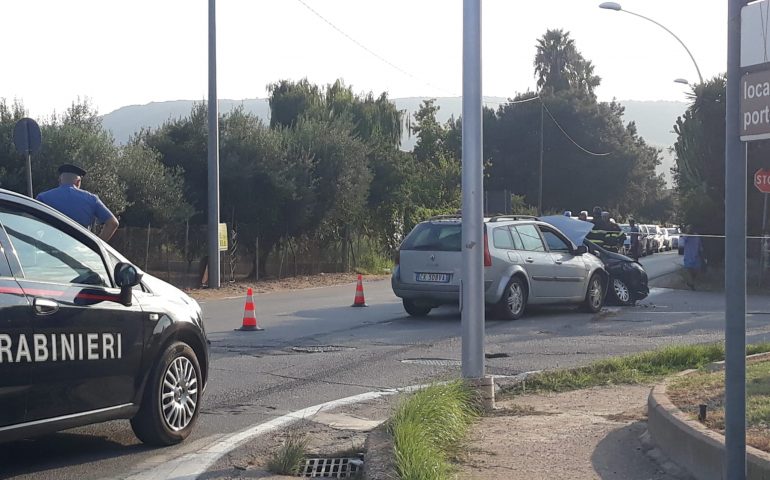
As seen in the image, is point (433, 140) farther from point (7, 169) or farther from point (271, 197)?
point (7, 169)

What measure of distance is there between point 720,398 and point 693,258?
717 inches

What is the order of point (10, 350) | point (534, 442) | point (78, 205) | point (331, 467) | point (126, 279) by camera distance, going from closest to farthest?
point (10, 350) < point (331, 467) < point (126, 279) < point (534, 442) < point (78, 205)

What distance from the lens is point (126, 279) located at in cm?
651

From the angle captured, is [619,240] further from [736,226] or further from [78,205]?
[736,226]

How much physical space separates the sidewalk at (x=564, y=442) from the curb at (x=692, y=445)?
117 mm

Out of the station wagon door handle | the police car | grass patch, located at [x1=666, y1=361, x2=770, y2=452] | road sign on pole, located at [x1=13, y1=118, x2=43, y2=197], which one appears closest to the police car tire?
the police car

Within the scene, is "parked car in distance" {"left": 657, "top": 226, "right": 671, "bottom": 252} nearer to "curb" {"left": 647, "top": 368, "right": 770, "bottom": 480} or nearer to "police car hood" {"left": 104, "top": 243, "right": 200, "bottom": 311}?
"curb" {"left": 647, "top": 368, "right": 770, "bottom": 480}

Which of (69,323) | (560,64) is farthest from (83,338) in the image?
(560,64)

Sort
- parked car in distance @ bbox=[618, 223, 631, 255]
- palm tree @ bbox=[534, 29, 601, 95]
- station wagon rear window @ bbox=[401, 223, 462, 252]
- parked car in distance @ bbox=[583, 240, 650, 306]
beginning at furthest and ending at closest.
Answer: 1. palm tree @ bbox=[534, 29, 601, 95]
2. parked car in distance @ bbox=[618, 223, 631, 255]
3. parked car in distance @ bbox=[583, 240, 650, 306]
4. station wagon rear window @ bbox=[401, 223, 462, 252]

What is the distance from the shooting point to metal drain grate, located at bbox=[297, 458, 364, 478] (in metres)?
6.22

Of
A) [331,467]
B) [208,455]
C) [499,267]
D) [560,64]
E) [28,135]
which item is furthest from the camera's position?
[560,64]

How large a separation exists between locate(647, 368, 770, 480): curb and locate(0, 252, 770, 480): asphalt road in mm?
3000

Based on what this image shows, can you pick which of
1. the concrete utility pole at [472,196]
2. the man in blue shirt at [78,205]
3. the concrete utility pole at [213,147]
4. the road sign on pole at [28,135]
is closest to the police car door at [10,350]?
the concrete utility pole at [472,196]

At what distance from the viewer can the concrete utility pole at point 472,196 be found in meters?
7.93
